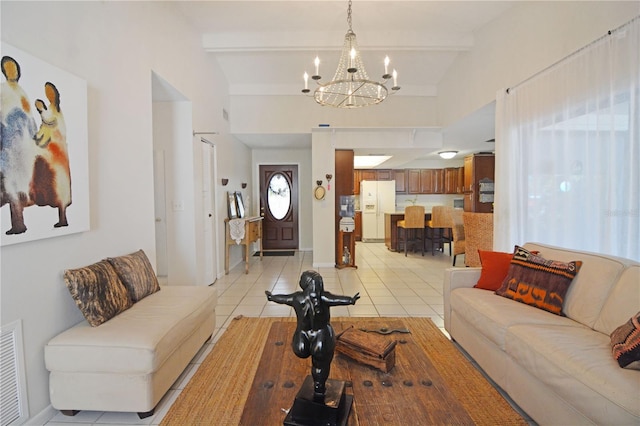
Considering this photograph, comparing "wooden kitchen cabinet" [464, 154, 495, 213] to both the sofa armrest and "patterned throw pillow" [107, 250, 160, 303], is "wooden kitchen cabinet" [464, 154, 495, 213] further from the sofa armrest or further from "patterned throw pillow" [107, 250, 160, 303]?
"patterned throw pillow" [107, 250, 160, 303]

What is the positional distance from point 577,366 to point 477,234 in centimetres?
359

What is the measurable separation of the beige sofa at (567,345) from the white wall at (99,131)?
2665mm

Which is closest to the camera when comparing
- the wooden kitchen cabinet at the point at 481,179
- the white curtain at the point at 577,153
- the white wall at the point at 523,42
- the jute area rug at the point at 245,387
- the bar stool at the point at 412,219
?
the jute area rug at the point at 245,387

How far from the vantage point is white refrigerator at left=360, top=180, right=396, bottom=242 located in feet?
28.2

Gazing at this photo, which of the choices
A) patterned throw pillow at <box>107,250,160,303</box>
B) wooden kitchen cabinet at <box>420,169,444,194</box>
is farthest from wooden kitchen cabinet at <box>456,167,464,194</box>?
patterned throw pillow at <box>107,250,160,303</box>

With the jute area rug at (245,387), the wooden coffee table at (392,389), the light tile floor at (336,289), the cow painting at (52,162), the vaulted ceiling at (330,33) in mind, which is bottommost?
the light tile floor at (336,289)

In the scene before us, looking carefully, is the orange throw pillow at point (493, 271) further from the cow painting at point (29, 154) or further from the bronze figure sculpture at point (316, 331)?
the cow painting at point (29, 154)

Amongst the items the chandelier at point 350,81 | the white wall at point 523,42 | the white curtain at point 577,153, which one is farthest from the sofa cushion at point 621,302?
the chandelier at point 350,81

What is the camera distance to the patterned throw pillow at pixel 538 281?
2041 millimetres

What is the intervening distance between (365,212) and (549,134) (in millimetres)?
5907

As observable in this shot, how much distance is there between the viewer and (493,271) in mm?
2551

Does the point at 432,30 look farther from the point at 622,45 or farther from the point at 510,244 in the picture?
the point at 510,244

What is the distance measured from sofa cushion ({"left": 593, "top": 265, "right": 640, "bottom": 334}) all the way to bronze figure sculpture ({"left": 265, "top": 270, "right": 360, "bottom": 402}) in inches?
64.4

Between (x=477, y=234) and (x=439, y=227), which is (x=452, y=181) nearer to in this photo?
(x=439, y=227)
